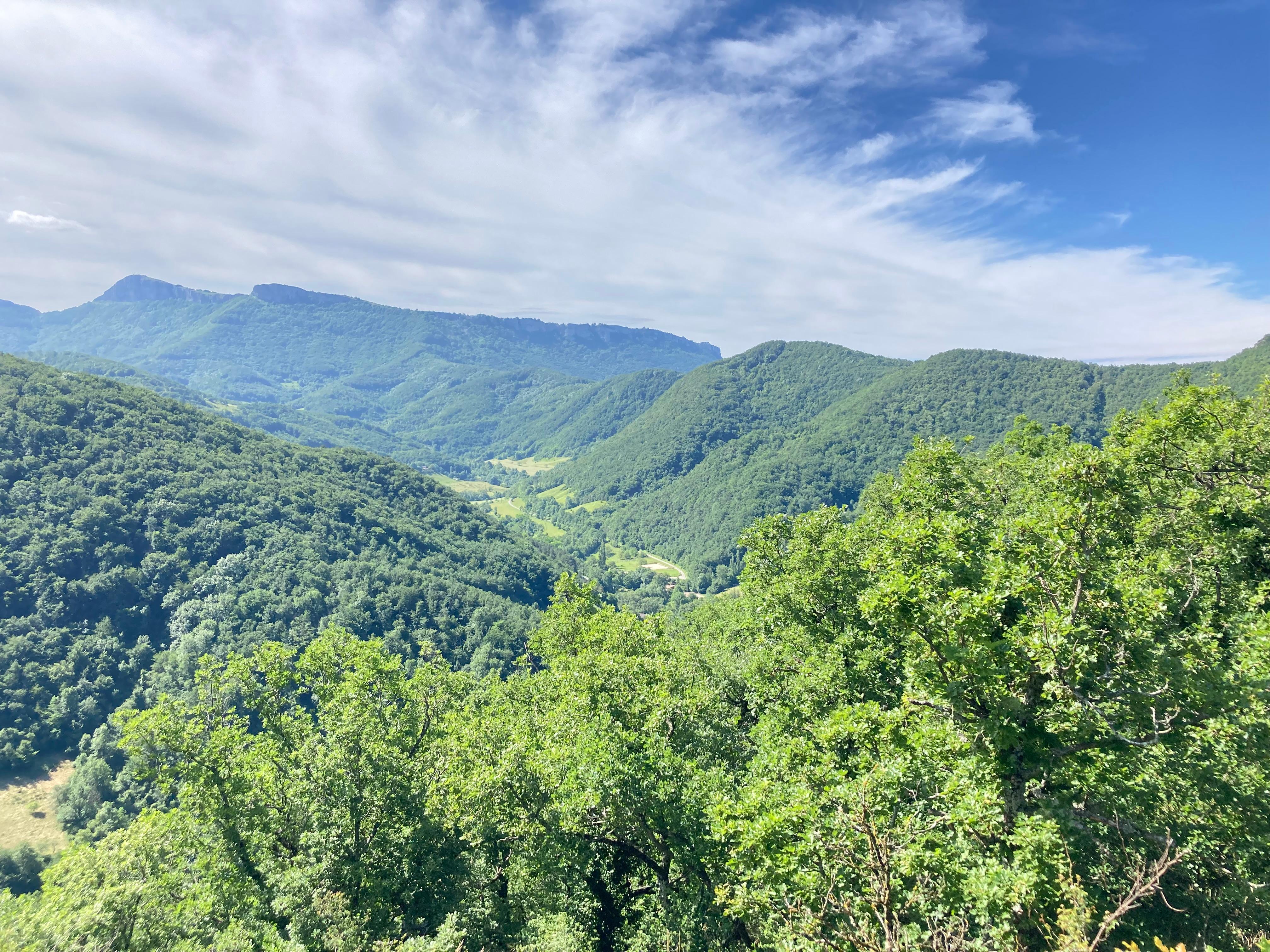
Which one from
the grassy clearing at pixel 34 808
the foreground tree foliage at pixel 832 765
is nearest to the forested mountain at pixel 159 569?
the grassy clearing at pixel 34 808

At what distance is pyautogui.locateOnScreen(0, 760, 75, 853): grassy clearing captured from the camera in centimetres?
8625

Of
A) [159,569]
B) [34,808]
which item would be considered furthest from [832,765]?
[159,569]

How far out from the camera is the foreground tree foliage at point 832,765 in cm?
1439

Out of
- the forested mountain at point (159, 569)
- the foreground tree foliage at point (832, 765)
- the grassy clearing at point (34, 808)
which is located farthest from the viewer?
the forested mountain at point (159, 569)

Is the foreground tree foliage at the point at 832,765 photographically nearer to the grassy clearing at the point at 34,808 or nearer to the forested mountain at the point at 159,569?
the grassy clearing at the point at 34,808

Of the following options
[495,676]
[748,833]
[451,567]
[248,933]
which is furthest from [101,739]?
[748,833]

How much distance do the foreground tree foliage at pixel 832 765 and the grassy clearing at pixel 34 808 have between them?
3703 inches

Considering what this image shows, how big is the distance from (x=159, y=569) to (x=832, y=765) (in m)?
183

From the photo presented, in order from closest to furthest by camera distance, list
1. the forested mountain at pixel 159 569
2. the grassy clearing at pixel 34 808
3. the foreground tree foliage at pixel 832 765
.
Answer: the foreground tree foliage at pixel 832 765, the grassy clearing at pixel 34 808, the forested mountain at pixel 159 569

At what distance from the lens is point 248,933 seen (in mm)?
20766

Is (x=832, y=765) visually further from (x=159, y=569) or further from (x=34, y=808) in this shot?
(x=159, y=569)

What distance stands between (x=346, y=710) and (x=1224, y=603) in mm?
36678

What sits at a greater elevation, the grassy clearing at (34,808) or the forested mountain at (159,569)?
the forested mountain at (159,569)

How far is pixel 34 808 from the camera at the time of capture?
93562 mm
